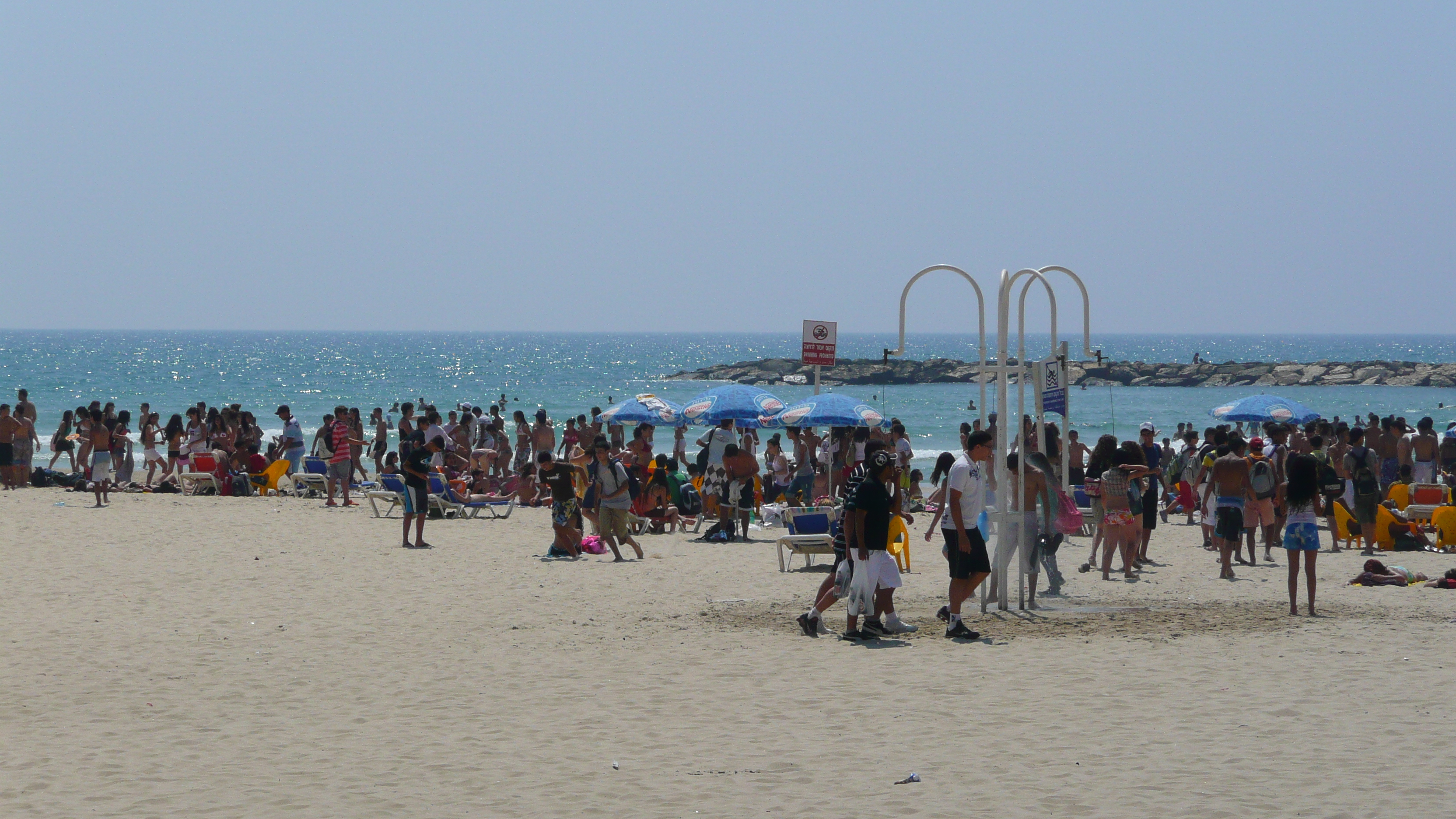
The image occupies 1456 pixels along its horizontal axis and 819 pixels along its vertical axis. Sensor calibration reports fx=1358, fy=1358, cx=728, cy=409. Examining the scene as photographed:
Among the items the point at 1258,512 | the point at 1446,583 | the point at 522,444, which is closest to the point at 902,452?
the point at 1258,512

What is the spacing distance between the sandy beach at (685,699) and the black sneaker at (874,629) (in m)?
0.12

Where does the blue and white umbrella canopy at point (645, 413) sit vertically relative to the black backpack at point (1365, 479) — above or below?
above

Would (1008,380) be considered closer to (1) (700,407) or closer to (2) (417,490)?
(2) (417,490)

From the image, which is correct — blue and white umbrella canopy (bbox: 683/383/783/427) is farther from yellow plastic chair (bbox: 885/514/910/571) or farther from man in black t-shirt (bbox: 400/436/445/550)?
yellow plastic chair (bbox: 885/514/910/571)

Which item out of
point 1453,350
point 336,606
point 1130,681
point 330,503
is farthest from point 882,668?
point 1453,350

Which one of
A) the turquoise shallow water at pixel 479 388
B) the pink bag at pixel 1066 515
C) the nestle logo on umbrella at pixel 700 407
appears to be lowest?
the turquoise shallow water at pixel 479 388

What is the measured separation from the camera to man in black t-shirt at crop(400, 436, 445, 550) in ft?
43.4

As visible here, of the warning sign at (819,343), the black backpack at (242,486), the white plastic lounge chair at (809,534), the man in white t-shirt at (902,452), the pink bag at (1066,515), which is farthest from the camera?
the black backpack at (242,486)

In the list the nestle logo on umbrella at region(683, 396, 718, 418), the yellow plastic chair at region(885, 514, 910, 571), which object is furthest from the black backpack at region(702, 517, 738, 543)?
the nestle logo on umbrella at region(683, 396, 718, 418)

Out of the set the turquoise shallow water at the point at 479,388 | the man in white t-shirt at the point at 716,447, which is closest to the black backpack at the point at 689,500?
the man in white t-shirt at the point at 716,447

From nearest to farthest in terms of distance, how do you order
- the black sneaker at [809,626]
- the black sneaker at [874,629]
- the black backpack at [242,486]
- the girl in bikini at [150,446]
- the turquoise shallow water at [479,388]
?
the black sneaker at [874,629] → the black sneaker at [809,626] → the black backpack at [242,486] → the girl in bikini at [150,446] → the turquoise shallow water at [479,388]

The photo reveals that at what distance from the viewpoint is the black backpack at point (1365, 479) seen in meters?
13.1

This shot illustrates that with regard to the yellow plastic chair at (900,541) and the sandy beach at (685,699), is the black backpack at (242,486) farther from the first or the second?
the yellow plastic chair at (900,541)

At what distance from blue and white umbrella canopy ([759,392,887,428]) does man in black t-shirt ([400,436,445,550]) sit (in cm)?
466
